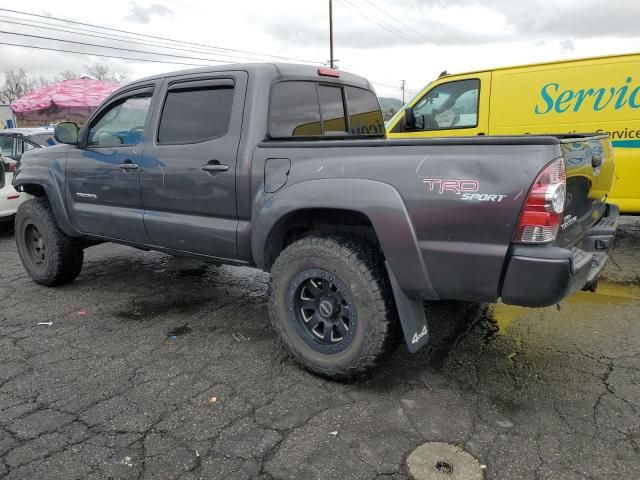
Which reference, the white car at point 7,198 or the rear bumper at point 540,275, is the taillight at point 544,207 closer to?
the rear bumper at point 540,275

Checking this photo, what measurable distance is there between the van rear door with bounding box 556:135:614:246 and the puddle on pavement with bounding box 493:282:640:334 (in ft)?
3.41

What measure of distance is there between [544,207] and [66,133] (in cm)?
391

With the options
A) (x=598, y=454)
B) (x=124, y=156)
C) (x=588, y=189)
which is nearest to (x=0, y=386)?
(x=124, y=156)

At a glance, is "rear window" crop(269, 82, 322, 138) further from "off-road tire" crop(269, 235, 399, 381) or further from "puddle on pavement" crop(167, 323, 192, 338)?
"puddle on pavement" crop(167, 323, 192, 338)

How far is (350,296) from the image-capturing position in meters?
2.78

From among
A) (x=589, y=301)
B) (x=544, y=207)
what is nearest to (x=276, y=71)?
(x=544, y=207)

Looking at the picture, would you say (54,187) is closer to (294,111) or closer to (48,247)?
(48,247)

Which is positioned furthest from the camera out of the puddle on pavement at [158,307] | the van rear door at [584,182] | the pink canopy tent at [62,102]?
the pink canopy tent at [62,102]

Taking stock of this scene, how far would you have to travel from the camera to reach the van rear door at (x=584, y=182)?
247cm

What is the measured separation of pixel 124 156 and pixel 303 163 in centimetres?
180

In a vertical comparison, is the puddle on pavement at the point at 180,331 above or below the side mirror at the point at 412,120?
below

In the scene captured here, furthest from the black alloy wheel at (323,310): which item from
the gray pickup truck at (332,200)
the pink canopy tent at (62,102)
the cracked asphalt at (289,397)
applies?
the pink canopy tent at (62,102)

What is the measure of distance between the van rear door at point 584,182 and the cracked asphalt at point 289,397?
0.91 metres

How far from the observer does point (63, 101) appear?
634 inches
